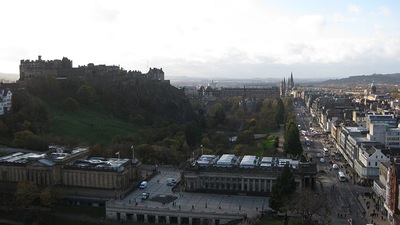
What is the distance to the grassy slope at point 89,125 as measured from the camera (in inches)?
3775

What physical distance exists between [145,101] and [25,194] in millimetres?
80680

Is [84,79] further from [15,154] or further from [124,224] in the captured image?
[124,224]

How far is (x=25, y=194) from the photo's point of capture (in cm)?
5759

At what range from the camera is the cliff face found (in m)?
128

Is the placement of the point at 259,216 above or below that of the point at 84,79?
below

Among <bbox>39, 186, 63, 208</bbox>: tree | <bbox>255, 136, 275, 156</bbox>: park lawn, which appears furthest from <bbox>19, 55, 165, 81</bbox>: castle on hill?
<bbox>39, 186, 63, 208</bbox>: tree

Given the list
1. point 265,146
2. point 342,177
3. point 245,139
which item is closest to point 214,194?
point 342,177

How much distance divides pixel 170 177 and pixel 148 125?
51785mm

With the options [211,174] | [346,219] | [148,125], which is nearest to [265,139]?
[148,125]

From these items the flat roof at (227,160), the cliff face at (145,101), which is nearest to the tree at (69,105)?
the cliff face at (145,101)

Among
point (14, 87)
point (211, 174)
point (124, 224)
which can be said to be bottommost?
point (124, 224)

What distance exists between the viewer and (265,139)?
362ft

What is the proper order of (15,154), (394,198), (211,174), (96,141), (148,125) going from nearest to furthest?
(394,198) < (211,174) < (15,154) < (96,141) < (148,125)

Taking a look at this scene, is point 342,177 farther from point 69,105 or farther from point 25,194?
point 69,105
